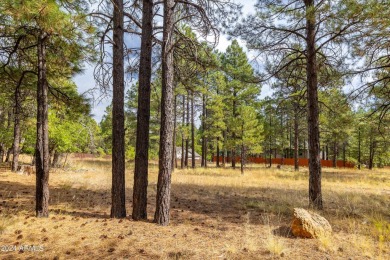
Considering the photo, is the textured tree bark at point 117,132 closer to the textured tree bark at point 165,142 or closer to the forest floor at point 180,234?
the forest floor at point 180,234

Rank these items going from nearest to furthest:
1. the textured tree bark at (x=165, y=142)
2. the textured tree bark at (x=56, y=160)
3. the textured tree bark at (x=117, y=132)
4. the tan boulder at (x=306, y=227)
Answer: the tan boulder at (x=306, y=227), the textured tree bark at (x=165, y=142), the textured tree bark at (x=117, y=132), the textured tree bark at (x=56, y=160)

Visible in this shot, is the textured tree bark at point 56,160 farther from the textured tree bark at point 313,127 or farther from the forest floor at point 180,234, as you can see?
the textured tree bark at point 313,127

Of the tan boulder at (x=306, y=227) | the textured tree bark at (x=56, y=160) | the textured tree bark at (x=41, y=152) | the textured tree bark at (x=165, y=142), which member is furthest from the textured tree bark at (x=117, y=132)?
the textured tree bark at (x=56, y=160)

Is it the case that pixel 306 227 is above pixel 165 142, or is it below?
below

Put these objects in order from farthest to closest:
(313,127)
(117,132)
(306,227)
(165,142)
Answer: (313,127), (117,132), (165,142), (306,227)

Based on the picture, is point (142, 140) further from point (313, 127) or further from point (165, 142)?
point (313, 127)

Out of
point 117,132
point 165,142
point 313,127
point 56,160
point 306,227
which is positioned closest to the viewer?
point 306,227

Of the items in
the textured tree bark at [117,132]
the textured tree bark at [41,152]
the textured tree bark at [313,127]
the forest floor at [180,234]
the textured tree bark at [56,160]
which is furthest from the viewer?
the textured tree bark at [56,160]

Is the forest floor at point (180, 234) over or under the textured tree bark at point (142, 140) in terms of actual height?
under

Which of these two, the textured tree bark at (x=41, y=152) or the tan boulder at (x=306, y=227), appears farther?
the textured tree bark at (x=41, y=152)

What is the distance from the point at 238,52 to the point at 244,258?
22614mm

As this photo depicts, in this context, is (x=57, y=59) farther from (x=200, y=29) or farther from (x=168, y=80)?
(x=200, y=29)

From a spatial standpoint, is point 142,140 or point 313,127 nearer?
point 142,140

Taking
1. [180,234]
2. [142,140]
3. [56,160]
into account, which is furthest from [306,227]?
[56,160]
